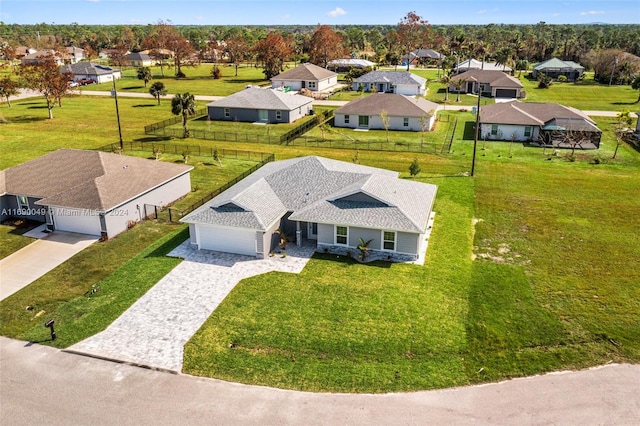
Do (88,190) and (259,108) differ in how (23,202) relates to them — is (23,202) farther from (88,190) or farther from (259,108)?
(259,108)

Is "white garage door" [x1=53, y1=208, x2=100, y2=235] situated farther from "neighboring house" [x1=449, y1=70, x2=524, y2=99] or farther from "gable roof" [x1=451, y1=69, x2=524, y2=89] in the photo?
"gable roof" [x1=451, y1=69, x2=524, y2=89]

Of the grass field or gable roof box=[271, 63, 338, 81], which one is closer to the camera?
the grass field

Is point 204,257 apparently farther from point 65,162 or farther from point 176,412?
point 65,162

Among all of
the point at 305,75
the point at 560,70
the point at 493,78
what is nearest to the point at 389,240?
the point at 305,75

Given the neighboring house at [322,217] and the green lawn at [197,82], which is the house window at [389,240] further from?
the green lawn at [197,82]

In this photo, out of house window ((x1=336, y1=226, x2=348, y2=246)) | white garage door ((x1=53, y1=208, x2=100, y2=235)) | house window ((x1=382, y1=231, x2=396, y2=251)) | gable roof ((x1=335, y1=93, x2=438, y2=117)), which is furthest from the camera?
gable roof ((x1=335, y1=93, x2=438, y2=117))

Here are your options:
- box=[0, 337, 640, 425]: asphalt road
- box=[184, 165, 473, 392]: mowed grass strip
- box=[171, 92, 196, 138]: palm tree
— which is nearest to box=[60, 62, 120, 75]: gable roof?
box=[171, 92, 196, 138]: palm tree

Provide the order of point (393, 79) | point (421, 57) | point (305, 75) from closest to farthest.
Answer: point (393, 79) < point (305, 75) < point (421, 57)
